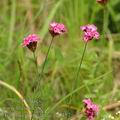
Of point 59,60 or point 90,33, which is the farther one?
point 59,60

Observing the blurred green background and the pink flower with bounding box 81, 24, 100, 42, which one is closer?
the pink flower with bounding box 81, 24, 100, 42

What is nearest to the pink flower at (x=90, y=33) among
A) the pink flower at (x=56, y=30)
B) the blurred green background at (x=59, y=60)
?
the pink flower at (x=56, y=30)

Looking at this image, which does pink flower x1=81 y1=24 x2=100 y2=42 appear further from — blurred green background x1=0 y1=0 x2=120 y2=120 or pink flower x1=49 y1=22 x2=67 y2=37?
blurred green background x1=0 y1=0 x2=120 y2=120

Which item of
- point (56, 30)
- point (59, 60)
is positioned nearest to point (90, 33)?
point (56, 30)

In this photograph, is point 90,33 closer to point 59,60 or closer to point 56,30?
point 56,30

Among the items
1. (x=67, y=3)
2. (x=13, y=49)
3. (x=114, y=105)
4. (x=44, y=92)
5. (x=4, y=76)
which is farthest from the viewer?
(x=67, y=3)

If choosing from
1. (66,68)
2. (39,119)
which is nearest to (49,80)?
(66,68)

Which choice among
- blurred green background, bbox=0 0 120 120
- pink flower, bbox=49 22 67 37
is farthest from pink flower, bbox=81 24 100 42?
blurred green background, bbox=0 0 120 120

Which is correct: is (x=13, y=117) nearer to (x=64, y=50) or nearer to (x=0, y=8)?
(x=64, y=50)
